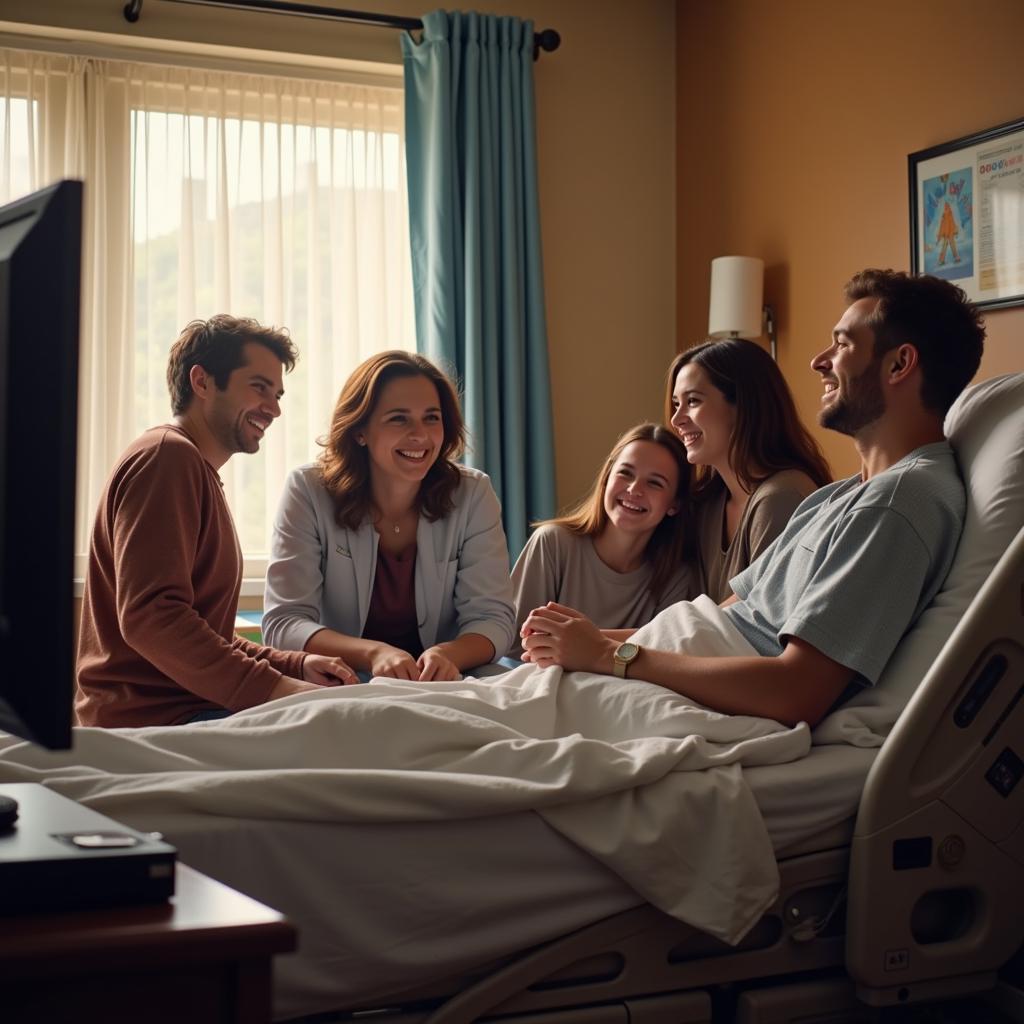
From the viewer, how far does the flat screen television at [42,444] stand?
787mm

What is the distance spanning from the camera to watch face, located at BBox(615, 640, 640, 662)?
1.85m

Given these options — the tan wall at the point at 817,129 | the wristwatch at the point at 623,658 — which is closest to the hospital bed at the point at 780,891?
the wristwatch at the point at 623,658

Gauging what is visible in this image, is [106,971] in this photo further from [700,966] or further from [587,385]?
[587,385]

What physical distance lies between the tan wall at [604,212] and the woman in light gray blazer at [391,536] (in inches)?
72.8

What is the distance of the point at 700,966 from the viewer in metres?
1.52

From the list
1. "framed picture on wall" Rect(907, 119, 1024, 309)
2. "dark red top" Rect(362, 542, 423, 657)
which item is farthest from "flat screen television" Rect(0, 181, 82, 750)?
"framed picture on wall" Rect(907, 119, 1024, 309)

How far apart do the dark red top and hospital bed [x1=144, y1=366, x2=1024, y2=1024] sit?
1166 millimetres

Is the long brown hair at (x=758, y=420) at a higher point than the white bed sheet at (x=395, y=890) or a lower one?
higher

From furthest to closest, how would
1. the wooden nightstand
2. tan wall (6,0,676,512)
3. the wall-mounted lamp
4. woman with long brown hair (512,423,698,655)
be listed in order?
tan wall (6,0,676,512)
the wall-mounted lamp
woman with long brown hair (512,423,698,655)
the wooden nightstand

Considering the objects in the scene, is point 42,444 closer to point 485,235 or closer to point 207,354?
point 207,354

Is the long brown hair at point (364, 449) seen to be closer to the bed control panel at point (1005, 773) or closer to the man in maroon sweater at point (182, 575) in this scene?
the man in maroon sweater at point (182, 575)

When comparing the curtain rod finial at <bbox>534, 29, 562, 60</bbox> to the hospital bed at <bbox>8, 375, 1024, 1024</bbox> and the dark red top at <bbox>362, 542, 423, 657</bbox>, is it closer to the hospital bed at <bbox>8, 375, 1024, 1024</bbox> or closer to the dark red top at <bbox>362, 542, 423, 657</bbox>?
the dark red top at <bbox>362, 542, 423, 657</bbox>

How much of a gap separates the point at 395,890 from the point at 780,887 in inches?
19.2

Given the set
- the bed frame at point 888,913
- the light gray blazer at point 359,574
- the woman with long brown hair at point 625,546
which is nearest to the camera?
the bed frame at point 888,913
